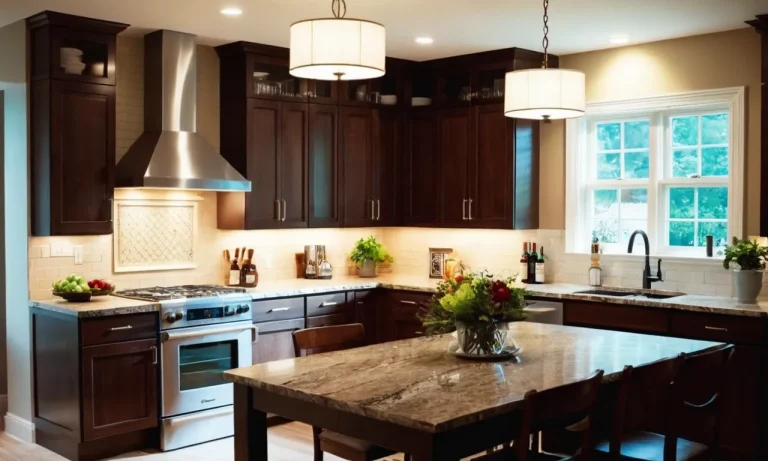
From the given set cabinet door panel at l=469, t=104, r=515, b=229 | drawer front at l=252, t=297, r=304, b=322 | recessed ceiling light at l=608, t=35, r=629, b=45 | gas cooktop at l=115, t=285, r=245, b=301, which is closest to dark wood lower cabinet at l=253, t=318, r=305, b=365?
drawer front at l=252, t=297, r=304, b=322

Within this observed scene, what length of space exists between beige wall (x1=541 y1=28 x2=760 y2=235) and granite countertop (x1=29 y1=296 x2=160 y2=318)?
10.3 feet

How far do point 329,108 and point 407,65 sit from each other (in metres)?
0.84

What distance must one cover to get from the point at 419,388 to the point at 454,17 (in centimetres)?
310

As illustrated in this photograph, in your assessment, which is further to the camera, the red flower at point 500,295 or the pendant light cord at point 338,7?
the pendant light cord at point 338,7

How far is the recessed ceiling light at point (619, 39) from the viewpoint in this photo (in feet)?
18.9

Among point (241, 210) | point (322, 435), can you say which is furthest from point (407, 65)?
point (322, 435)

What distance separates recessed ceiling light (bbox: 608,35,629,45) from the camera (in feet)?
18.9

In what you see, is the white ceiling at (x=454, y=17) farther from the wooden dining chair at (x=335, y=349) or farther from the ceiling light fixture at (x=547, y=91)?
the wooden dining chair at (x=335, y=349)

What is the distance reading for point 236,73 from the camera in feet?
20.3

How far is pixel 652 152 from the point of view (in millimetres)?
6090

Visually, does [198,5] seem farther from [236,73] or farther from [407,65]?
[407,65]

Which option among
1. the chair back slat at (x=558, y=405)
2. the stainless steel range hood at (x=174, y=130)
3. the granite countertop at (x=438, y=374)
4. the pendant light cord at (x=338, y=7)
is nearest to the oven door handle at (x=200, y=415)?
the stainless steel range hood at (x=174, y=130)

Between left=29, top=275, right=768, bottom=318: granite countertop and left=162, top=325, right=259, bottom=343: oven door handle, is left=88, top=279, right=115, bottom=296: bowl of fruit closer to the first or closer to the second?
left=29, top=275, right=768, bottom=318: granite countertop

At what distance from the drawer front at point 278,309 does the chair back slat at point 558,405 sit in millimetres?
3117
